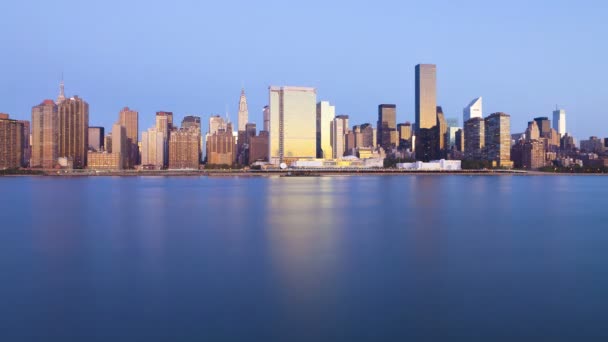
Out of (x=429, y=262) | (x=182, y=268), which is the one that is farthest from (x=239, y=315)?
(x=429, y=262)

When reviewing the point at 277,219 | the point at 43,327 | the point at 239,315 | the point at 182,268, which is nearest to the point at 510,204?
the point at 277,219

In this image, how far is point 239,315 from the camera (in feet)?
52.7

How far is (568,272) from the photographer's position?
2217 centimetres

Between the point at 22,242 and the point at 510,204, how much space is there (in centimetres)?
4682

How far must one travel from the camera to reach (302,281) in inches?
798

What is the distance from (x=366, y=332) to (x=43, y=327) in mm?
8771

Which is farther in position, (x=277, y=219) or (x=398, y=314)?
(x=277, y=219)

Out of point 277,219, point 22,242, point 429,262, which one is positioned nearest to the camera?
point 429,262

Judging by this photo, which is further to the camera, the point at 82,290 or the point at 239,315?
the point at 82,290

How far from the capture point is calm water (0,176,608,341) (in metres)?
15.0

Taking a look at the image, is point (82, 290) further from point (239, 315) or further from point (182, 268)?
point (239, 315)

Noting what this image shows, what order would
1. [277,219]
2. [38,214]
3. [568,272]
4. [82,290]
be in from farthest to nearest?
[38,214], [277,219], [568,272], [82,290]

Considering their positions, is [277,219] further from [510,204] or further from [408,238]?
[510,204]

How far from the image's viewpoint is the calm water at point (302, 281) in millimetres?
15023
